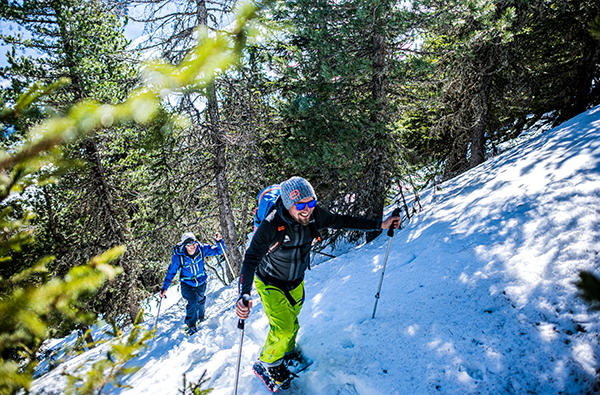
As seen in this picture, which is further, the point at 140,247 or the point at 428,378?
the point at 140,247

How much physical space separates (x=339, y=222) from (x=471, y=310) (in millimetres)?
1836

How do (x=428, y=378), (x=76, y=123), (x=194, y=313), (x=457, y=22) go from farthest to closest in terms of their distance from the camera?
(x=194, y=313) < (x=457, y=22) < (x=428, y=378) < (x=76, y=123)

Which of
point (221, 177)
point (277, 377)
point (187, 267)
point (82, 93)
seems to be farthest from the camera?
point (221, 177)

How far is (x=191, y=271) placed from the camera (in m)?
6.37

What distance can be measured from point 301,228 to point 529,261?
2687mm

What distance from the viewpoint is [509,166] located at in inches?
235

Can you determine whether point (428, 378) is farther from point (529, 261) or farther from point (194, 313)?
point (194, 313)

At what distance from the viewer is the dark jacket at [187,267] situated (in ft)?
20.6

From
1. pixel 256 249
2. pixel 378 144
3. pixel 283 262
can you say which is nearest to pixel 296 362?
pixel 283 262

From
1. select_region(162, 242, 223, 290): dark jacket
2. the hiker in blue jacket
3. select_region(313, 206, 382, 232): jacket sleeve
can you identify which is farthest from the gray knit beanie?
select_region(162, 242, 223, 290): dark jacket

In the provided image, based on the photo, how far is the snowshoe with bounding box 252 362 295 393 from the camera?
3.47 meters

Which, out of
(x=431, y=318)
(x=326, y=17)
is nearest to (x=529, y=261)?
(x=431, y=318)

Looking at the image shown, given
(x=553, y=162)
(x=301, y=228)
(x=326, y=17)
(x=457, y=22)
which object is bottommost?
(x=553, y=162)

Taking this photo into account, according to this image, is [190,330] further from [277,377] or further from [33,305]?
[33,305]
